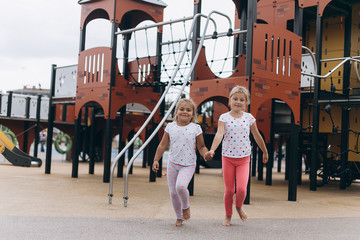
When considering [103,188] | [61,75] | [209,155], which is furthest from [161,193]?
[61,75]

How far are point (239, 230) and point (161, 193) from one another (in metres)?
3.67

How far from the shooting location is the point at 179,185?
489 centimetres

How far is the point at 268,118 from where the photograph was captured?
485 inches

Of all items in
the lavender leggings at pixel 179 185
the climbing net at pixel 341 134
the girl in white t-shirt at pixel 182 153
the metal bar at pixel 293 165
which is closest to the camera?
the lavender leggings at pixel 179 185

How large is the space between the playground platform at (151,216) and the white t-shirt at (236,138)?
83 centimetres

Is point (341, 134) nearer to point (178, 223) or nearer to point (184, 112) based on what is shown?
point (184, 112)

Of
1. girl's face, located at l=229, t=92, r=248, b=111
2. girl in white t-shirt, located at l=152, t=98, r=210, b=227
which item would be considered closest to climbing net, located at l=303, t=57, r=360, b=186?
girl's face, located at l=229, t=92, r=248, b=111

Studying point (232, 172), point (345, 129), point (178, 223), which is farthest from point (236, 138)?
point (345, 129)

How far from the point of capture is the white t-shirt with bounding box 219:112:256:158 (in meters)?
5.12

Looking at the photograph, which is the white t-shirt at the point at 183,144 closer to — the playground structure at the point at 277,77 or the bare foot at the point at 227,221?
the bare foot at the point at 227,221

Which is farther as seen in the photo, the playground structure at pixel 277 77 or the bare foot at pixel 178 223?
the playground structure at pixel 277 77

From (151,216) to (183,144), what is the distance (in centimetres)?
113

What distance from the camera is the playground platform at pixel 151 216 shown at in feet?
14.8

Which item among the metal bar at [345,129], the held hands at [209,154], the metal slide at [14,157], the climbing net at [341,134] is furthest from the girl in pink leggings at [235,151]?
the metal slide at [14,157]
